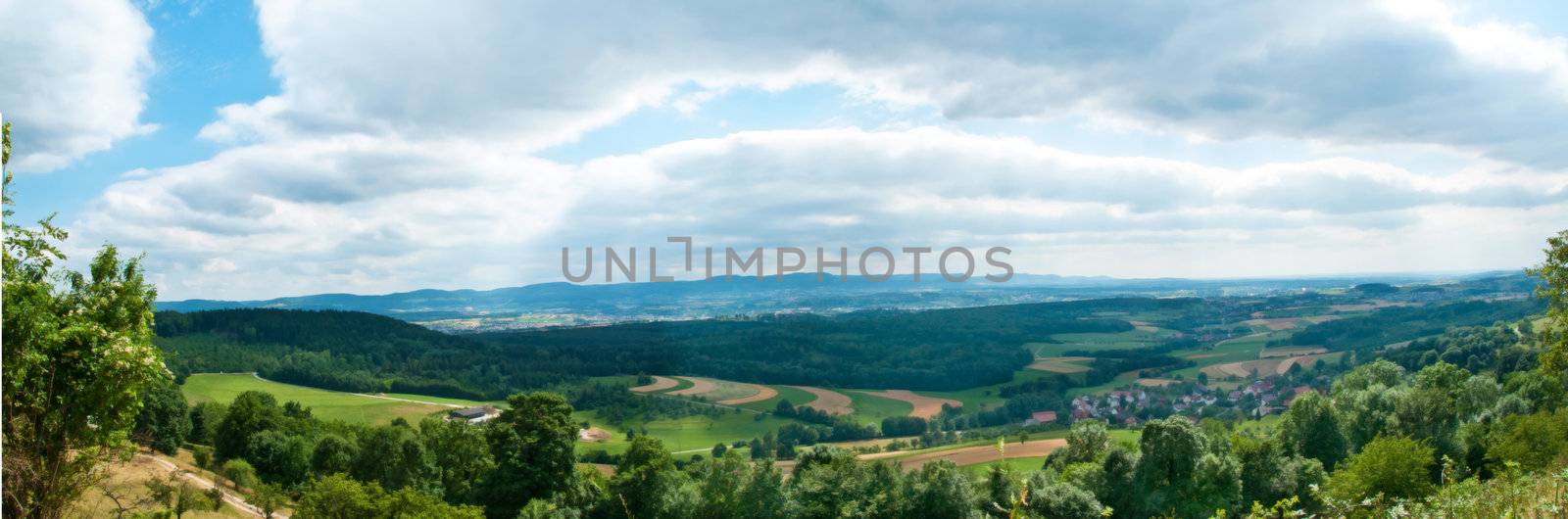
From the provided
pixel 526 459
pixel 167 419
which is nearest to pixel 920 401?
pixel 526 459

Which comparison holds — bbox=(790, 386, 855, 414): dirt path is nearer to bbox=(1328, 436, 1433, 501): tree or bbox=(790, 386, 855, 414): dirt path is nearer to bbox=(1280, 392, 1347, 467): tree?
bbox=(1280, 392, 1347, 467): tree

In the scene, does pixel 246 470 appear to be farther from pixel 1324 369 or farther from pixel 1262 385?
pixel 1324 369

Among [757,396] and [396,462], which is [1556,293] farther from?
[757,396]

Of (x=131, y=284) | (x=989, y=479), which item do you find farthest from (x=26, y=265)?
(x=989, y=479)

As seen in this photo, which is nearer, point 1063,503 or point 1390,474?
point 1390,474

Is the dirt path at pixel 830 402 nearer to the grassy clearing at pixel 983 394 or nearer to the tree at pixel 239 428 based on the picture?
the grassy clearing at pixel 983 394

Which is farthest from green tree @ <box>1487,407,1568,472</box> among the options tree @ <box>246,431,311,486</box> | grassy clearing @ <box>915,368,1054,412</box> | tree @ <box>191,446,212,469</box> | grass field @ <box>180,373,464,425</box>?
grass field @ <box>180,373,464,425</box>

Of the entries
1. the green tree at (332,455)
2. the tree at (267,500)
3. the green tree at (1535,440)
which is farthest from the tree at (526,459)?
the green tree at (1535,440)
